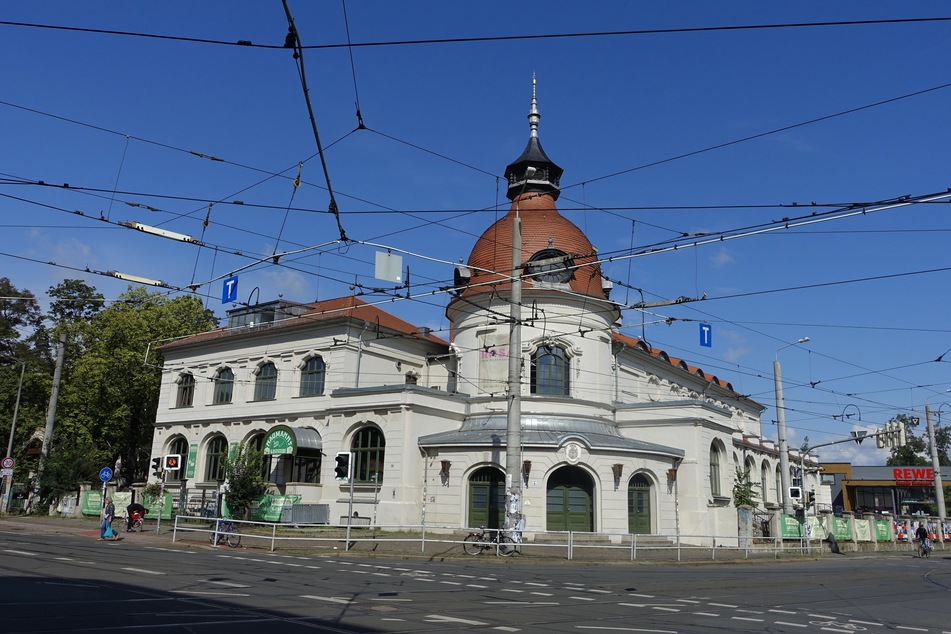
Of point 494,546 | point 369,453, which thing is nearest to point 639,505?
point 494,546

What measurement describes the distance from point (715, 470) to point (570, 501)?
9.14m

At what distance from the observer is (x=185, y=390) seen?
152 ft

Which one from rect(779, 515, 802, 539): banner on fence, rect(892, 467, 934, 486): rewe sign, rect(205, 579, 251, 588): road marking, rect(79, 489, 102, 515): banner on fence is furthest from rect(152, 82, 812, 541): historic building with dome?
rect(892, 467, 934, 486): rewe sign

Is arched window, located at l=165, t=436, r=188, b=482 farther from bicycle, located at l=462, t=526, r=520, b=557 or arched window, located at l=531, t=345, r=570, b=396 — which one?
bicycle, located at l=462, t=526, r=520, b=557

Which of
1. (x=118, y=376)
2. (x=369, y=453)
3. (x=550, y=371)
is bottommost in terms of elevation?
(x=369, y=453)

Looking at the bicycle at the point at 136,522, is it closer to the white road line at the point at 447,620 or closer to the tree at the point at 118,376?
the tree at the point at 118,376

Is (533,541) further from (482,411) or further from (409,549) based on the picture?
(482,411)

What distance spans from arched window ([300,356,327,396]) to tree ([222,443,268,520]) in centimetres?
804

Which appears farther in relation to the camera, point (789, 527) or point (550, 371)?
point (550, 371)

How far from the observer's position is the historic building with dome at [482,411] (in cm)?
3309

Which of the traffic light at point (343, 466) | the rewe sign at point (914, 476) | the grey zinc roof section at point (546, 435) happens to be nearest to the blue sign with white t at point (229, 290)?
→ the traffic light at point (343, 466)

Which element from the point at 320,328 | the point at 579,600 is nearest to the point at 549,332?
the point at 320,328

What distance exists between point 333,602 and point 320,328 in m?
28.3

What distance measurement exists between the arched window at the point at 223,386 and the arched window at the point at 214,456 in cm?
209
